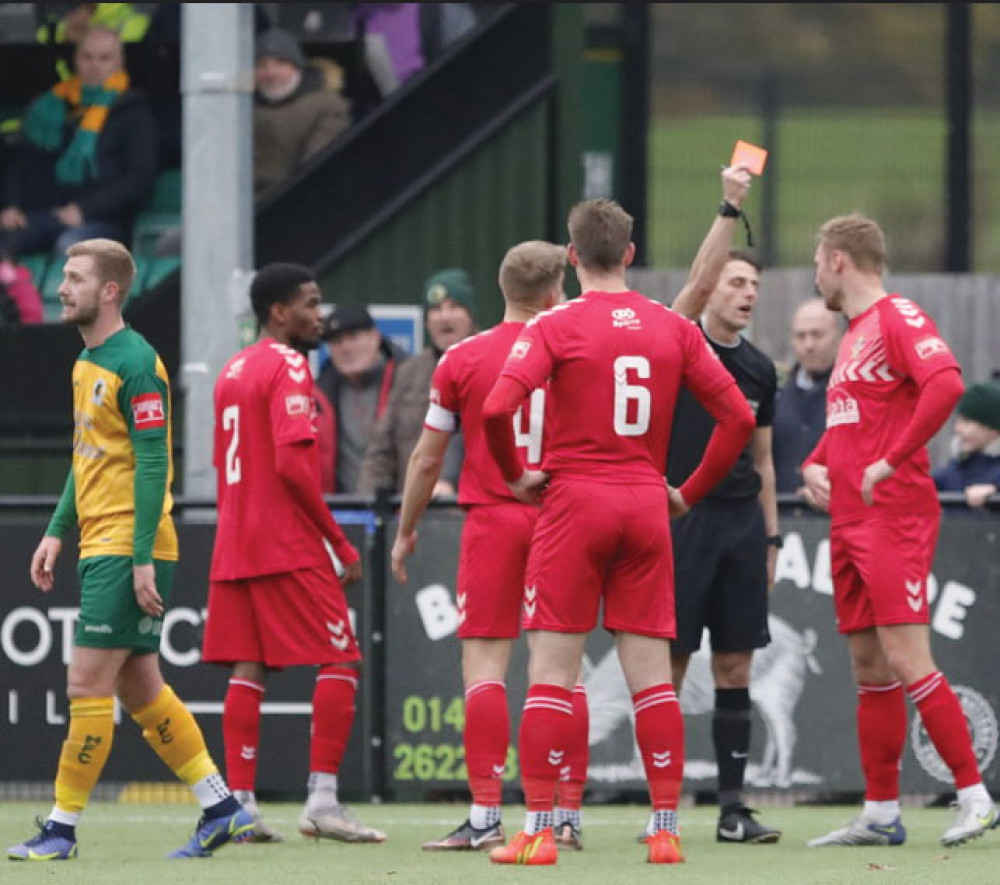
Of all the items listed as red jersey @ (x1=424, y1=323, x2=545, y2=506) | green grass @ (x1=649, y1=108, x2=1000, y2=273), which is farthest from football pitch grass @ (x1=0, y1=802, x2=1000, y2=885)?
green grass @ (x1=649, y1=108, x2=1000, y2=273)

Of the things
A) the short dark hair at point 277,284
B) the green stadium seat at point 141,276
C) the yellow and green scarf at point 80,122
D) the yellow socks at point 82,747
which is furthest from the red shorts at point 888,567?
the yellow and green scarf at point 80,122

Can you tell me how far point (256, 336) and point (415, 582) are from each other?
138 cm

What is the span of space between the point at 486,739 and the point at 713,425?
147 cm

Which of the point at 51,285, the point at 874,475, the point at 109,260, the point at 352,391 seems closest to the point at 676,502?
the point at 874,475

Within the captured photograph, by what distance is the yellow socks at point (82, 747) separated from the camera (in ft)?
26.8

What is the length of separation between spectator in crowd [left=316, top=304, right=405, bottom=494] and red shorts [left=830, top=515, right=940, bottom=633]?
12.0ft

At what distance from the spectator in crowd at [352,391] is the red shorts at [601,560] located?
158 inches

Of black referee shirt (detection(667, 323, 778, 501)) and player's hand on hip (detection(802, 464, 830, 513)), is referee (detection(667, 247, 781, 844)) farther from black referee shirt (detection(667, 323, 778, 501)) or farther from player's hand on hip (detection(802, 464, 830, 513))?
player's hand on hip (detection(802, 464, 830, 513))

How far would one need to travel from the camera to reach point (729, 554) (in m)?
8.95

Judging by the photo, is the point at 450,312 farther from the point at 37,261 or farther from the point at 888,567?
the point at 37,261

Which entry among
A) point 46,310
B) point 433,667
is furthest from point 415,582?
point 46,310

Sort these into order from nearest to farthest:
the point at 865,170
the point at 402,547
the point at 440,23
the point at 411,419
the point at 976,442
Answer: the point at 402,547, the point at 976,442, the point at 411,419, the point at 440,23, the point at 865,170

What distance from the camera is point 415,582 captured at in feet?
35.9

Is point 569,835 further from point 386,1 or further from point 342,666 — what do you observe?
point 386,1
